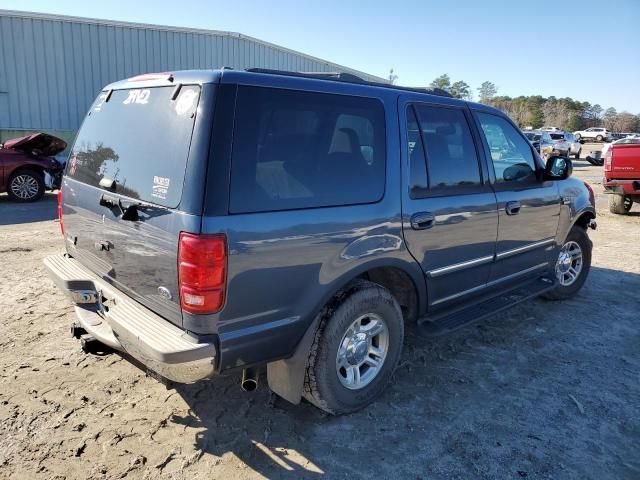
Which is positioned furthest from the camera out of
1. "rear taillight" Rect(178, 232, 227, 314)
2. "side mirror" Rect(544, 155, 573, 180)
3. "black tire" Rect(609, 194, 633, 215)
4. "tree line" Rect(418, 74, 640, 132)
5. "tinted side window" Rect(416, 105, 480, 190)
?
"tree line" Rect(418, 74, 640, 132)

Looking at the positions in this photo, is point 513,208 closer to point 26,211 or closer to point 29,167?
point 26,211

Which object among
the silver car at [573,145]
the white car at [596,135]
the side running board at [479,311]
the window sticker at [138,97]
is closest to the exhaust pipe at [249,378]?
the side running board at [479,311]

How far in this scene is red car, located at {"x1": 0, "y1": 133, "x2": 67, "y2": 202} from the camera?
10.8 meters

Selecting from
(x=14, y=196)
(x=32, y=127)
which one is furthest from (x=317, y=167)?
(x=32, y=127)

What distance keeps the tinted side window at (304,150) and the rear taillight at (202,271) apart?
0.22 meters

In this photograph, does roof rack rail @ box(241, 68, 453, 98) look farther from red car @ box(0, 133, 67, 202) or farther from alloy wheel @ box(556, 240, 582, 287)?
red car @ box(0, 133, 67, 202)

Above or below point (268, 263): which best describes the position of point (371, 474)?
below

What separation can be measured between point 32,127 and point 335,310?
58.2 ft

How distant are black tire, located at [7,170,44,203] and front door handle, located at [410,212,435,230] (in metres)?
10.9

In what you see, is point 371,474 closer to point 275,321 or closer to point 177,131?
point 275,321

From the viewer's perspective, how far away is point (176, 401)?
317 centimetres

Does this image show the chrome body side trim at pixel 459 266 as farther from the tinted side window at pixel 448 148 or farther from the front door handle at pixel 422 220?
the tinted side window at pixel 448 148

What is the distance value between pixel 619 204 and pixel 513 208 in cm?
854

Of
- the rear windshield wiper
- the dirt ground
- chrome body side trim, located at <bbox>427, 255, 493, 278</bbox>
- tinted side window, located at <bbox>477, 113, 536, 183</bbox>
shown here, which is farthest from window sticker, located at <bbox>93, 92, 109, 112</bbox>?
tinted side window, located at <bbox>477, 113, 536, 183</bbox>
